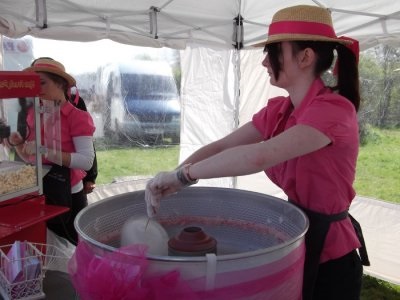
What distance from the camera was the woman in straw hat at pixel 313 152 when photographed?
0.92 meters

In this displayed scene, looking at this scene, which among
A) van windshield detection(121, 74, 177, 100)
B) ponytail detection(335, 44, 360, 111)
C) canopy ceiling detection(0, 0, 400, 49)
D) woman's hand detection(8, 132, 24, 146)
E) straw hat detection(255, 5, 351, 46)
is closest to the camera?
straw hat detection(255, 5, 351, 46)

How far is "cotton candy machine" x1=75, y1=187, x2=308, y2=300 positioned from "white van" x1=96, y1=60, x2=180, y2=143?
257cm

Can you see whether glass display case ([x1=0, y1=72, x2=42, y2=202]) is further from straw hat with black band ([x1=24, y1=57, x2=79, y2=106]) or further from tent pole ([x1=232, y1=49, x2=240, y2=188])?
tent pole ([x1=232, y1=49, x2=240, y2=188])

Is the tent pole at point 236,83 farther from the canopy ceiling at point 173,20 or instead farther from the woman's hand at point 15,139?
the woman's hand at point 15,139

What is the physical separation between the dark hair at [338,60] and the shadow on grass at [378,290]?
2.15 meters

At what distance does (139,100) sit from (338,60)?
282 cm

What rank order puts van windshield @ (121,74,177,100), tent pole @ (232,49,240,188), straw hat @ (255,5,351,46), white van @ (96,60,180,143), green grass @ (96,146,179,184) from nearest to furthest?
straw hat @ (255,5,351,46) < tent pole @ (232,49,240,188) < white van @ (96,60,180,143) < van windshield @ (121,74,177,100) < green grass @ (96,146,179,184)

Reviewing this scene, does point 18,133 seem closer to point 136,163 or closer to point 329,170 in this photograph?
point 329,170

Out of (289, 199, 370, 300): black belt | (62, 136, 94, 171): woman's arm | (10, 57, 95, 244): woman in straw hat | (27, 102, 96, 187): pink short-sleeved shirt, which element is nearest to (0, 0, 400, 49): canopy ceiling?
(10, 57, 95, 244): woman in straw hat

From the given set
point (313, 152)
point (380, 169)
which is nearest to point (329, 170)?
point (313, 152)

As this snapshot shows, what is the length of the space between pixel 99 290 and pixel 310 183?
563mm

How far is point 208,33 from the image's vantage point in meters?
3.12

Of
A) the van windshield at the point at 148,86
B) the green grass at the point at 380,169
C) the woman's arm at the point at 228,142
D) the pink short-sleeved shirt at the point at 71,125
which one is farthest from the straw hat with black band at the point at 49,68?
the green grass at the point at 380,169

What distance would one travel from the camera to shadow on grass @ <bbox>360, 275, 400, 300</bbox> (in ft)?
9.36
